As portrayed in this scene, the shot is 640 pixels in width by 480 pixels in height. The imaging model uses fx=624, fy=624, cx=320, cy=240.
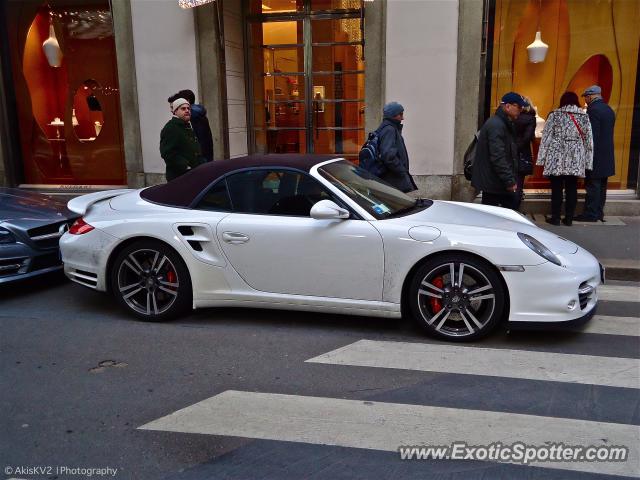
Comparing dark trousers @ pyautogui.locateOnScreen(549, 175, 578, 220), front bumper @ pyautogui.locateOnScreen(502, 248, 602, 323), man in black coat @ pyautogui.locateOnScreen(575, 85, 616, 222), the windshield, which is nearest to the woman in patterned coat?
dark trousers @ pyautogui.locateOnScreen(549, 175, 578, 220)

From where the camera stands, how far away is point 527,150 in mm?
9078

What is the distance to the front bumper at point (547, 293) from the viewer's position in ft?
15.0

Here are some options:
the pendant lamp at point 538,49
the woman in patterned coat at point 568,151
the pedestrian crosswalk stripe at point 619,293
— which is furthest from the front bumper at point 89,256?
the pendant lamp at point 538,49

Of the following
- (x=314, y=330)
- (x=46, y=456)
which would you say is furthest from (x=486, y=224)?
(x=46, y=456)

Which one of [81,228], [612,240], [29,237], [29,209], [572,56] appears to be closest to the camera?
[81,228]

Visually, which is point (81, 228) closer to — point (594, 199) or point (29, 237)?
point (29, 237)

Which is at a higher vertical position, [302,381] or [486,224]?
[486,224]

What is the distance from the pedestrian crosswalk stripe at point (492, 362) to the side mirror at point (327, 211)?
1.02 meters

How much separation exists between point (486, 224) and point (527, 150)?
4.57 meters

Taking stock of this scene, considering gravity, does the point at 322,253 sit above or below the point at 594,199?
above

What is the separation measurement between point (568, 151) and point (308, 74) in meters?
4.84

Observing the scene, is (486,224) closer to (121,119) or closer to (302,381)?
(302,381)

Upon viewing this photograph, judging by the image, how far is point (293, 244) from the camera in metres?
4.99

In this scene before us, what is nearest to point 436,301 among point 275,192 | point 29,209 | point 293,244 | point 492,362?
point 492,362
